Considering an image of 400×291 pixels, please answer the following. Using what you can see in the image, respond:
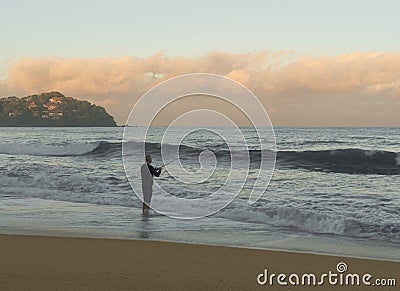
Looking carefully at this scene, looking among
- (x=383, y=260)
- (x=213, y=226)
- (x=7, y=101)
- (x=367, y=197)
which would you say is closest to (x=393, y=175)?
(x=367, y=197)

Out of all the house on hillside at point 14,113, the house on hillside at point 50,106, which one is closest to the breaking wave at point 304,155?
the house on hillside at point 50,106

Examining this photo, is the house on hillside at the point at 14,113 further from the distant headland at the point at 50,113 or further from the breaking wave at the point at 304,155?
the breaking wave at the point at 304,155

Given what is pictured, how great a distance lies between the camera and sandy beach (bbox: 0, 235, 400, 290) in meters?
6.77

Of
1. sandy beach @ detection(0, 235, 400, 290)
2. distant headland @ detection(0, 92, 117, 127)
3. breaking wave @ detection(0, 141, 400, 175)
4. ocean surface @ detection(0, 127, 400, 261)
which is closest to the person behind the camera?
sandy beach @ detection(0, 235, 400, 290)

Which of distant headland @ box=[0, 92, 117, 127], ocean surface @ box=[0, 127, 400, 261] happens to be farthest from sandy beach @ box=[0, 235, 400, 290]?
distant headland @ box=[0, 92, 117, 127]

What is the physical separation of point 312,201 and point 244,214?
2992 millimetres

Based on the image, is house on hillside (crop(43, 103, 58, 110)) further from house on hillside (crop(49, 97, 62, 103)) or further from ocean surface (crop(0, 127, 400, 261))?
ocean surface (crop(0, 127, 400, 261))

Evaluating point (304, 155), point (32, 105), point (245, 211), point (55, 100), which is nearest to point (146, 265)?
point (245, 211)

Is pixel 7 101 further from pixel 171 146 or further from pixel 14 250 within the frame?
pixel 14 250

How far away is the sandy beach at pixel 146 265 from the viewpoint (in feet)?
22.2

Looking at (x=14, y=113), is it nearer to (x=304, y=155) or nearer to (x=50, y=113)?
(x=50, y=113)

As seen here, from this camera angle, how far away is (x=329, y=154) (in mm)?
33625

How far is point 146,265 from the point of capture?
7.82 metres

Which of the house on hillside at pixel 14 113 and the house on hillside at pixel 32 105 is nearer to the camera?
the house on hillside at pixel 32 105
